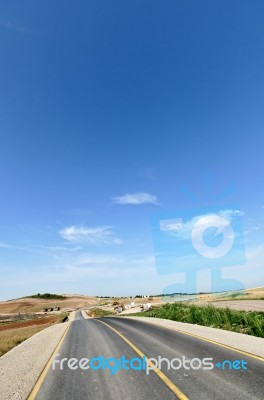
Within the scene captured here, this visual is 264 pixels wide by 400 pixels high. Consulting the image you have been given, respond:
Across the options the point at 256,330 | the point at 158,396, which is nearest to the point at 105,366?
the point at 158,396

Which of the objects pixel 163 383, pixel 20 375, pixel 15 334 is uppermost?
pixel 163 383

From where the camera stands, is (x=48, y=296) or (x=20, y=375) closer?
(x=20, y=375)

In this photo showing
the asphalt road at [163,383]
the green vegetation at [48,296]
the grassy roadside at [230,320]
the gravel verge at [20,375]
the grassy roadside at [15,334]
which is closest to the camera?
the asphalt road at [163,383]

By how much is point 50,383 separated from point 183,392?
424 centimetres

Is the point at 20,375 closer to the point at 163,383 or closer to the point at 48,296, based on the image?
the point at 163,383

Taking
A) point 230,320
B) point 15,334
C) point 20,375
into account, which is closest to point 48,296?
point 15,334

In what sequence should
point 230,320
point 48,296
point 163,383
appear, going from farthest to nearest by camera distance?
point 48,296 < point 230,320 < point 163,383

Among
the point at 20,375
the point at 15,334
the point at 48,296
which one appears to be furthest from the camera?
the point at 48,296

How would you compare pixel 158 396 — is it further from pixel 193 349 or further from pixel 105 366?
pixel 193 349

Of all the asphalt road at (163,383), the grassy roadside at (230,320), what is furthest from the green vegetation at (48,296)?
the asphalt road at (163,383)

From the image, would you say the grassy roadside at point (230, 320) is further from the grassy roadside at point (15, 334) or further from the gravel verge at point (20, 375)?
the grassy roadside at point (15, 334)

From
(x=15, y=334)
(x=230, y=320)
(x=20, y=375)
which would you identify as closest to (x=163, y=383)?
(x=20, y=375)

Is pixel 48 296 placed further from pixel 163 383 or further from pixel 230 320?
pixel 163 383

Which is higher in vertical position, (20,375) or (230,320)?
(230,320)
